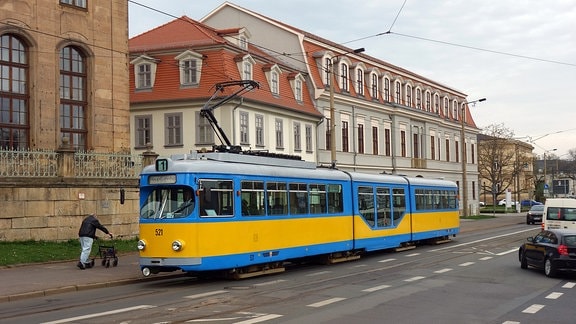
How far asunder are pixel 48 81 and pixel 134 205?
6.04 meters

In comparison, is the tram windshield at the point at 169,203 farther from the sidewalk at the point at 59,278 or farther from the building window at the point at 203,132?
the building window at the point at 203,132

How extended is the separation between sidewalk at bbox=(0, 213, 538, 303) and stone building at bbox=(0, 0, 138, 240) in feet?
10.8

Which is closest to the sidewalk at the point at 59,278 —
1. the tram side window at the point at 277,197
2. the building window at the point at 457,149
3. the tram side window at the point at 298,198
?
the tram side window at the point at 277,197

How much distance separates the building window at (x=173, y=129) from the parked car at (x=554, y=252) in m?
23.7

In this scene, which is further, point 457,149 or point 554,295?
point 457,149

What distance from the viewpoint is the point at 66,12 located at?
90.7ft

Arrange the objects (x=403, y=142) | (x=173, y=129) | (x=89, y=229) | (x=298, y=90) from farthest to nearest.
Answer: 1. (x=403, y=142)
2. (x=298, y=90)
3. (x=173, y=129)
4. (x=89, y=229)

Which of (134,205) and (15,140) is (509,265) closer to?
(134,205)

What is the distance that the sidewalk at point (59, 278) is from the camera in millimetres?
14761

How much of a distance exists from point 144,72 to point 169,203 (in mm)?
24469

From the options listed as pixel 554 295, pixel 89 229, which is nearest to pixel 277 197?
pixel 89 229

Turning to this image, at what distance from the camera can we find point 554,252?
17.3 meters

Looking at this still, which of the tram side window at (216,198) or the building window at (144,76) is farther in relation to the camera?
the building window at (144,76)

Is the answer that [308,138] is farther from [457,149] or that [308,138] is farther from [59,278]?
[457,149]
